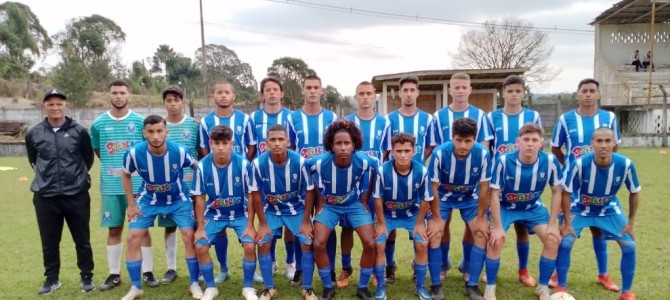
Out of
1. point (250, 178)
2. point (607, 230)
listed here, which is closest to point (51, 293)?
point (250, 178)

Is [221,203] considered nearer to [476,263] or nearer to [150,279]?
[150,279]

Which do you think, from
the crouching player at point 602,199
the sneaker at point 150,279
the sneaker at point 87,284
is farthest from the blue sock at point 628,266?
the sneaker at point 87,284

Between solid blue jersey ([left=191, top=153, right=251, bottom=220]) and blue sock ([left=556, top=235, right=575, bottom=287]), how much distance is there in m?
2.63

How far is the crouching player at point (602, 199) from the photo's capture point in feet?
12.1

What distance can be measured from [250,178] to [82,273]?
1751 millimetres

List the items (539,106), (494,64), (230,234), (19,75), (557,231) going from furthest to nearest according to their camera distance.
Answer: (494,64) < (19,75) < (539,106) < (230,234) < (557,231)

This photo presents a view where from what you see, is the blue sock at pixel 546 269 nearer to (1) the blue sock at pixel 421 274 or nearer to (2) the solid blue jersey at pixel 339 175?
(1) the blue sock at pixel 421 274

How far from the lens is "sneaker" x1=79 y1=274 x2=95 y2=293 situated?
4.03 meters

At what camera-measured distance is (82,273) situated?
4121mm

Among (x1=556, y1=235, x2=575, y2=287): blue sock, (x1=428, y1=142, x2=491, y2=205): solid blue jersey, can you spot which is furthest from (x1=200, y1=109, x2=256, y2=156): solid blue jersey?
(x1=556, y1=235, x2=575, y2=287): blue sock

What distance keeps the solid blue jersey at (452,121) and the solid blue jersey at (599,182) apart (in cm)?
82

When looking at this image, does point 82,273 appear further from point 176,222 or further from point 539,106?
point 539,106

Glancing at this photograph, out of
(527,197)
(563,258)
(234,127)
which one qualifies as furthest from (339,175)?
(563,258)

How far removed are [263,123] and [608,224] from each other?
10.4 feet
